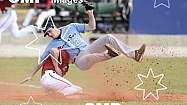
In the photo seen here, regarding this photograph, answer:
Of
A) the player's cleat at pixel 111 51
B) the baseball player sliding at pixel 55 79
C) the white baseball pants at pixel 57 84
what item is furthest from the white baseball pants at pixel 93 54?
the white baseball pants at pixel 57 84

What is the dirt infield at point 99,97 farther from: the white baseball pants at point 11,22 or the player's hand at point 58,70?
the white baseball pants at point 11,22

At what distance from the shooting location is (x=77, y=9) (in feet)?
69.2

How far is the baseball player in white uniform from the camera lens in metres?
20.5

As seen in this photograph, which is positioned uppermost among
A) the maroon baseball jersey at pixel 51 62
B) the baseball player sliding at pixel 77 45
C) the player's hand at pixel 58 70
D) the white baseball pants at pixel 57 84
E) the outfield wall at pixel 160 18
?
the baseball player sliding at pixel 77 45

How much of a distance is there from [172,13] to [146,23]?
3.58ft

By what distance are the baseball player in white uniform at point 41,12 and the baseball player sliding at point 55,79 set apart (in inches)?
355

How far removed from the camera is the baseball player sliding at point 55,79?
1081 centimetres

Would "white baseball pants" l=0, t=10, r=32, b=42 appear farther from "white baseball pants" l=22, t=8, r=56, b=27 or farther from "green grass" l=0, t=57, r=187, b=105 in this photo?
"green grass" l=0, t=57, r=187, b=105

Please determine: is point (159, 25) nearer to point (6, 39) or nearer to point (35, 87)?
point (6, 39)

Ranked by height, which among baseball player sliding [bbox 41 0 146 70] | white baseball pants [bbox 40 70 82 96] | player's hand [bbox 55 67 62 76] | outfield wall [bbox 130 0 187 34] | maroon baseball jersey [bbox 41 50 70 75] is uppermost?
baseball player sliding [bbox 41 0 146 70]

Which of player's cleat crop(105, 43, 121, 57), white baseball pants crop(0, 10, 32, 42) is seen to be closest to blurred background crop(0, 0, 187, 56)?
white baseball pants crop(0, 10, 32, 42)

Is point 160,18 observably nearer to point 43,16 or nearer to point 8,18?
point 43,16

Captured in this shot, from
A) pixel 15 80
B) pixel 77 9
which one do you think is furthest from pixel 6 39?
pixel 15 80

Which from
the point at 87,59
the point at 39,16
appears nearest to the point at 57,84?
the point at 87,59
